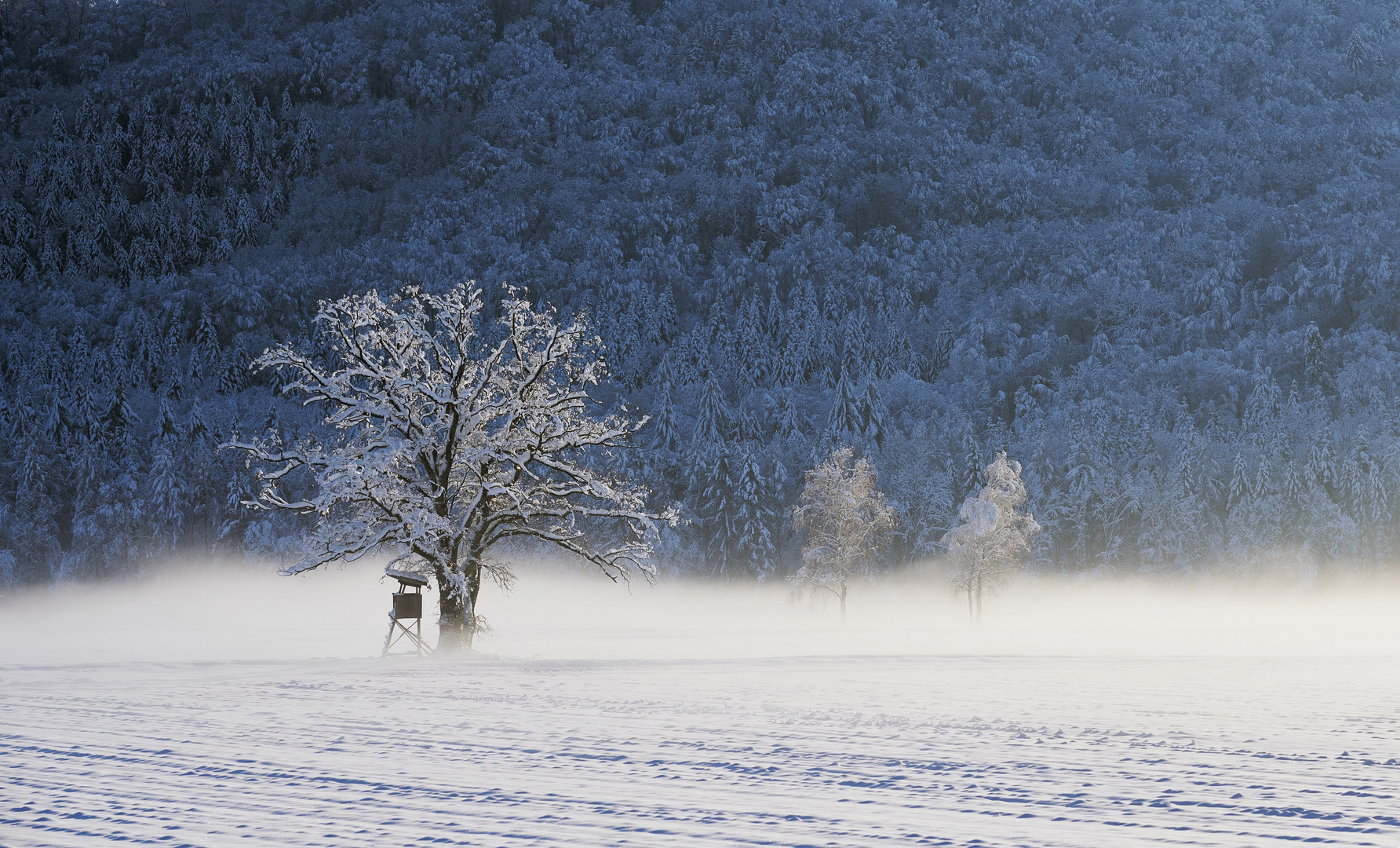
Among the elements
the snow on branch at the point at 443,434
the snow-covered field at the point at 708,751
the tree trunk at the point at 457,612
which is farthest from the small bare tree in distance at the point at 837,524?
the tree trunk at the point at 457,612

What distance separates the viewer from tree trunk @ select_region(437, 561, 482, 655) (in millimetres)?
29719

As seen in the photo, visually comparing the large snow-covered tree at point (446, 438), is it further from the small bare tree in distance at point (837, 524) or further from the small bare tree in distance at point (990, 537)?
the small bare tree in distance at point (990, 537)

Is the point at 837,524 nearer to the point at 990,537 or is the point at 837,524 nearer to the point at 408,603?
the point at 990,537

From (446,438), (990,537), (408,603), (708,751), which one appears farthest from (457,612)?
(990,537)

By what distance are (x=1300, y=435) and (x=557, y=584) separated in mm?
86633

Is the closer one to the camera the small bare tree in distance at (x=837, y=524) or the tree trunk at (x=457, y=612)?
the tree trunk at (x=457, y=612)

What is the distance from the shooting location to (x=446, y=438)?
29828 mm

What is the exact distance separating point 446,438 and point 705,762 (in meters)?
18.6

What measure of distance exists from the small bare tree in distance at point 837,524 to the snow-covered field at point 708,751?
3083 centimetres

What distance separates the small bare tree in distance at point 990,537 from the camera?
61.6m

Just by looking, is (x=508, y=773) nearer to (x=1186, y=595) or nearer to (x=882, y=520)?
(x=882, y=520)

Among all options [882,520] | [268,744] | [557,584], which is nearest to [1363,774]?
[268,744]

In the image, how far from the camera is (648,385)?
191 m

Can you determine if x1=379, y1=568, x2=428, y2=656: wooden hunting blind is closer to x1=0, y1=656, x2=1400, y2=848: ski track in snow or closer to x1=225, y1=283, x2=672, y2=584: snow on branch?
x1=225, y1=283, x2=672, y2=584: snow on branch
